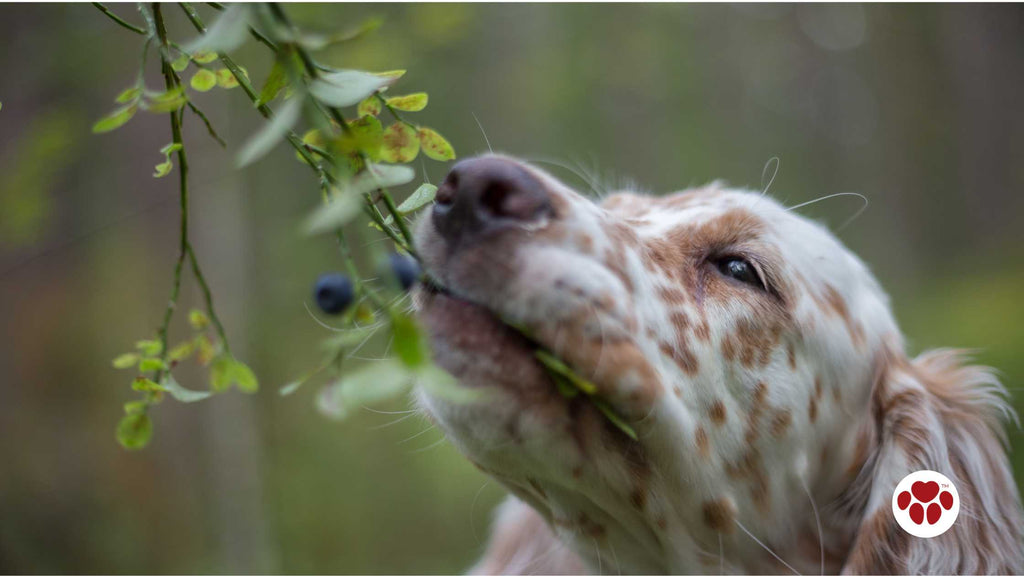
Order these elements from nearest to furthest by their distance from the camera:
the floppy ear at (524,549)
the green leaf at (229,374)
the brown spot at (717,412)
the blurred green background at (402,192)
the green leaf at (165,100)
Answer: the green leaf at (165,100) < the green leaf at (229,374) < the brown spot at (717,412) < the floppy ear at (524,549) < the blurred green background at (402,192)

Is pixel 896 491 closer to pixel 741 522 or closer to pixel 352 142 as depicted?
pixel 741 522

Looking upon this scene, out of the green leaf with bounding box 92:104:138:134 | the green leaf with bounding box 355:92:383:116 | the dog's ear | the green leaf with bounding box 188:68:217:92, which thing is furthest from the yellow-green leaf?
the dog's ear

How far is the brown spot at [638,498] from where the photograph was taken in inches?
82.7

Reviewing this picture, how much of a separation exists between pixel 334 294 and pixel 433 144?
1.44 feet

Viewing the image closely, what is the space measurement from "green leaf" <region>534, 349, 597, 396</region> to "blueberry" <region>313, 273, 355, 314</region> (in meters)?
0.43

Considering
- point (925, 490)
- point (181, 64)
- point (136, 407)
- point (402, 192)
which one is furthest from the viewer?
point (402, 192)

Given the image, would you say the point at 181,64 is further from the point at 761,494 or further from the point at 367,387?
the point at 761,494

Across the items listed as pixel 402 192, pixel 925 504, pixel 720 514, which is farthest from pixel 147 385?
pixel 402 192

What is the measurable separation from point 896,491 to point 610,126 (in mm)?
11892

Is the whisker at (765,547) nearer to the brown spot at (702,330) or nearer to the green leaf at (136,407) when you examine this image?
the brown spot at (702,330)

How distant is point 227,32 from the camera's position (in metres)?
1.21

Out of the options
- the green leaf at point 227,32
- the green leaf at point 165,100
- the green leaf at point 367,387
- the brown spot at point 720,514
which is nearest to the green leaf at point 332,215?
the green leaf at point 367,387

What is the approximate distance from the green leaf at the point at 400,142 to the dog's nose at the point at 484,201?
0.17m

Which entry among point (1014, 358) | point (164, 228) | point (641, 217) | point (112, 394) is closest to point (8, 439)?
point (112, 394)
